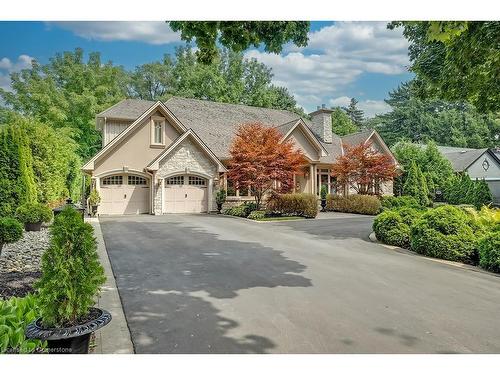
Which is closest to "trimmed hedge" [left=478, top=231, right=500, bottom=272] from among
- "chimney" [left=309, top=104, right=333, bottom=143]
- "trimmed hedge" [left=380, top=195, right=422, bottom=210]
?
"trimmed hedge" [left=380, top=195, right=422, bottom=210]

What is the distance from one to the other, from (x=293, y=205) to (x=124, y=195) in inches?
281

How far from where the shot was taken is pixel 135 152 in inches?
616

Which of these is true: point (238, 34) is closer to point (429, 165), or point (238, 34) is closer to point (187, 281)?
point (187, 281)

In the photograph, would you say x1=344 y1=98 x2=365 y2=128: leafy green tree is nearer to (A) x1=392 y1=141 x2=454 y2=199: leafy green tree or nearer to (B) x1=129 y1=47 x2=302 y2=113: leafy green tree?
(B) x1=129 y1=47 x2=302 y2=113: leafy green tree

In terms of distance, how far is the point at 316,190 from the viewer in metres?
19.8

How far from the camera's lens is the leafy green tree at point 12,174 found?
349 inches

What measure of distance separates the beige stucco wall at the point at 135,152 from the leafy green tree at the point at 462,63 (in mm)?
10834

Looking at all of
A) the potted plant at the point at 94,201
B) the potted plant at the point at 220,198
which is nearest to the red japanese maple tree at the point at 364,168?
the potted plant at the point at 220,198

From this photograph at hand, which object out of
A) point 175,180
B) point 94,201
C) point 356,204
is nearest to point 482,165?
point 356,204

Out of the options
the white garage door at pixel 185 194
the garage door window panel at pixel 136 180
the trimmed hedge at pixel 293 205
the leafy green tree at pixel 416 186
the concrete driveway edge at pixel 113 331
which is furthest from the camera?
the leafy green tree at pixel 416 186

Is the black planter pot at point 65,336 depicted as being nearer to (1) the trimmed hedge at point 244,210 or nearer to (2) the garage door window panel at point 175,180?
(1) the trimmed hedge at point 244,210
